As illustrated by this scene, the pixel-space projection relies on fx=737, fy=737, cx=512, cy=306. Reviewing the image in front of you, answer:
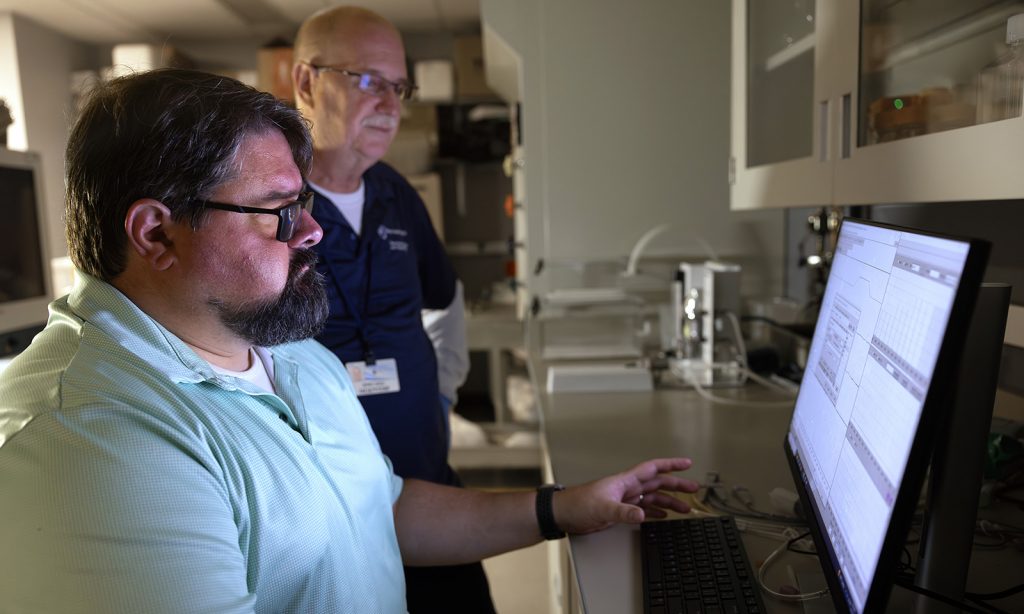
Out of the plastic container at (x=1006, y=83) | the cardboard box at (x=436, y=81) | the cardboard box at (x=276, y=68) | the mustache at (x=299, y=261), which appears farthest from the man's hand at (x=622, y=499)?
the cardboard box at (x=276, y=68)

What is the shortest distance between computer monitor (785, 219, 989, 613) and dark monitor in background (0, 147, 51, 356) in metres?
2.52

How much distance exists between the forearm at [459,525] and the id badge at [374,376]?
46cm

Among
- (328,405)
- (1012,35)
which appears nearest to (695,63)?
(1012,35)

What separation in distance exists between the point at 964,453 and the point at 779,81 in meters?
1.12

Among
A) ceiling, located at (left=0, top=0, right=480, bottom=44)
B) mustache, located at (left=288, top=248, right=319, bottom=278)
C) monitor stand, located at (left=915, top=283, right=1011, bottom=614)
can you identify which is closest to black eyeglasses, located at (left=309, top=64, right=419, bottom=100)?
mustache, located at (left=288, top=248, right=319, bottom=278)

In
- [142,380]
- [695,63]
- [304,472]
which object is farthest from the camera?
[695,63]

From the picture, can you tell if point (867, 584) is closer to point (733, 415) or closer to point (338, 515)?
point (338, 515)

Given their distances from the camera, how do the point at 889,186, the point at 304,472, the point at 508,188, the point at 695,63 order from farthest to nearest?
1. the point at 508,188
2. the point at 695,63
3. the point at 889,186
4. the point at 304,472

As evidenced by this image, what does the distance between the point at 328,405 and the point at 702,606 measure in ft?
1.92

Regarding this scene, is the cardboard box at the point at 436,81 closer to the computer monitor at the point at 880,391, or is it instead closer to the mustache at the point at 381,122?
the mustache at the point at 381,122

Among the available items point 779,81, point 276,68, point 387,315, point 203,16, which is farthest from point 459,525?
point 203,16

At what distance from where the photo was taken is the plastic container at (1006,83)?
78 centimetres

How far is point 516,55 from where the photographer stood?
2.59 m

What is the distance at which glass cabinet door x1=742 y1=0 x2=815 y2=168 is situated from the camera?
1.42 metres
